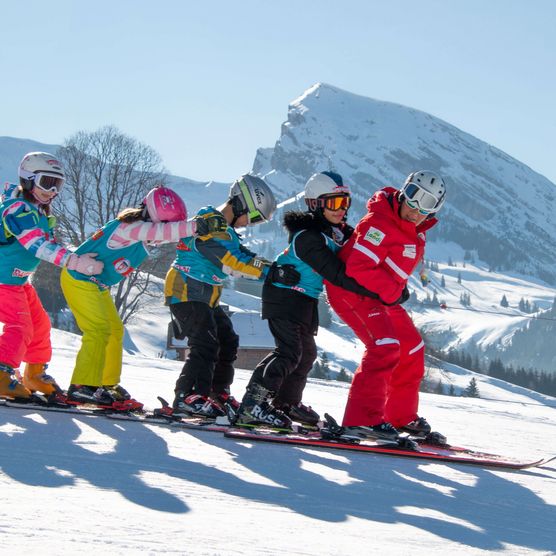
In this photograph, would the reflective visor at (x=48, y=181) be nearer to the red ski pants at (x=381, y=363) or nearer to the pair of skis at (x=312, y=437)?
the pair of skis at (x=312, y=437)

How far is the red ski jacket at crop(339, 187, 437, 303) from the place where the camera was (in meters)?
5.75

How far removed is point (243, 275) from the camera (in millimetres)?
6273

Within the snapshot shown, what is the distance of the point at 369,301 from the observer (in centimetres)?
592

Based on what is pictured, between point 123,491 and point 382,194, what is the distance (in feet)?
10.4

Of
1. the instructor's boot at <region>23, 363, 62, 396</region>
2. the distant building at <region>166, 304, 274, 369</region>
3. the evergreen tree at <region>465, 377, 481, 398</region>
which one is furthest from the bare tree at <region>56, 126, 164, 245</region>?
the evergreen tree at <region>465, 377, 481, 398</region>

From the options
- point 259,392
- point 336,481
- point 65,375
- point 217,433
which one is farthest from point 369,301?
point 65,375

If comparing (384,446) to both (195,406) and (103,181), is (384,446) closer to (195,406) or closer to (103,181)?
(195,406)

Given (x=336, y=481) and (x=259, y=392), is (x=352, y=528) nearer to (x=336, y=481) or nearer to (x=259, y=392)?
(x=336, y=481)

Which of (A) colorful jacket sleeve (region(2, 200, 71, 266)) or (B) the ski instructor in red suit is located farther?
(A) colorful jacket sleeve (region(2, 200, 71, 266))

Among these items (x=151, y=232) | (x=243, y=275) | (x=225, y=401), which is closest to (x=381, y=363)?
(x=243, y=275)

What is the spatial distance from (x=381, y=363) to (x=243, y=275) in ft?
4.23

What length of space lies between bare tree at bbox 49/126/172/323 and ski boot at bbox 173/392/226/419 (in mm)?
24201

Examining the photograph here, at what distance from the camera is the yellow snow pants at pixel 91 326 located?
6.43 meters

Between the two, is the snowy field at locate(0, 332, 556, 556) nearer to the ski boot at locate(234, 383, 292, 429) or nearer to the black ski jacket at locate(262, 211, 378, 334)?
the ski boot at locate(234, 383, 292, 429)
